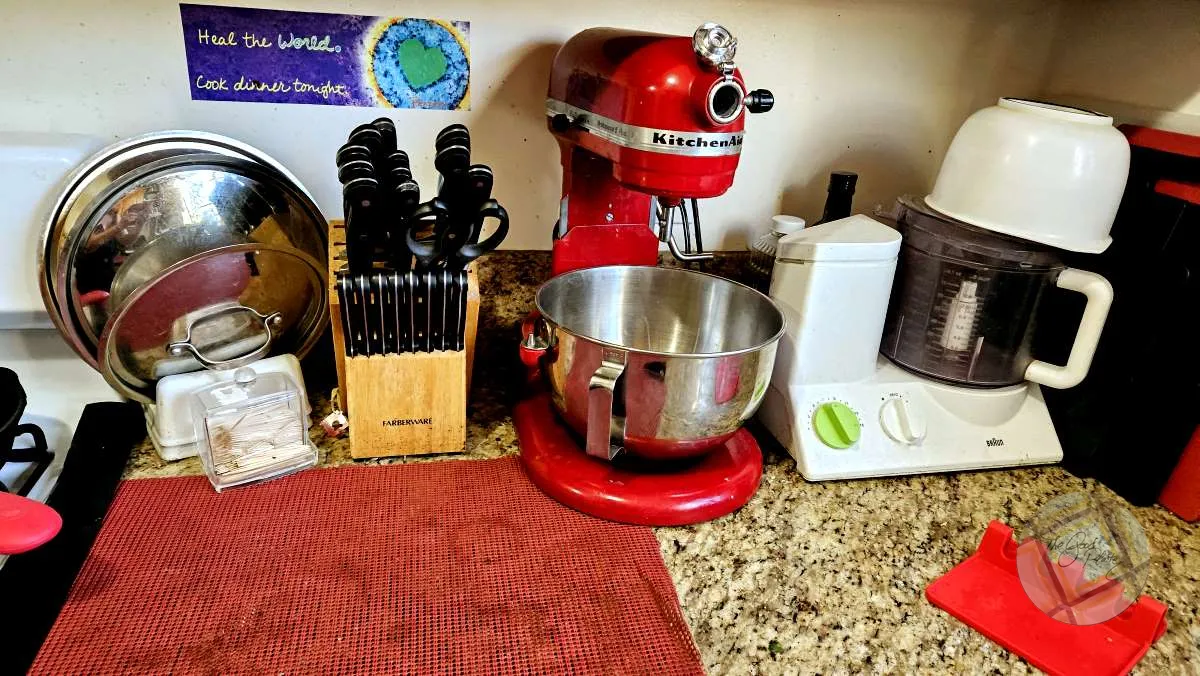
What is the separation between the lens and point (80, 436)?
784 millimetres

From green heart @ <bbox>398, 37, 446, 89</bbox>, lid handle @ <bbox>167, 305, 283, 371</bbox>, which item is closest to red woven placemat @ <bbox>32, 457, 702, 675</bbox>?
lid handle @ <bbox>167, 305, 283, 371</bbox>

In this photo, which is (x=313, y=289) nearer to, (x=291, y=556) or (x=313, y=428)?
(x=313, y=428)

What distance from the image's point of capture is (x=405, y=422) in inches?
30.9

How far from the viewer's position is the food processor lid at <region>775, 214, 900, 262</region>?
2.59 feet

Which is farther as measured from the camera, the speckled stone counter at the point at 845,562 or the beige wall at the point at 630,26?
the beige wall at the point at 630,26

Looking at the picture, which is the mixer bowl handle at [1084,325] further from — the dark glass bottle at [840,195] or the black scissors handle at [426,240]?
the black scissors handle at [426,240]

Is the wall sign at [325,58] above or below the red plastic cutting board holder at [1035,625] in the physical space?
above

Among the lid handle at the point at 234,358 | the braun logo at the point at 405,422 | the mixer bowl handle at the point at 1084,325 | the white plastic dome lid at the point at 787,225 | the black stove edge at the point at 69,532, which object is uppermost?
the white plastic dome lid at the point at 787,225

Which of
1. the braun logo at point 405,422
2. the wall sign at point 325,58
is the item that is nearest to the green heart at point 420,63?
A: the wall sign at point 325,58

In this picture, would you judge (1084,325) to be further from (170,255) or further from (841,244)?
(170,255)


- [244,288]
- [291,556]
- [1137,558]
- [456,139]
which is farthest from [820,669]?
[244,288]

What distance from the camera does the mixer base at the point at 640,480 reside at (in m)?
0.73

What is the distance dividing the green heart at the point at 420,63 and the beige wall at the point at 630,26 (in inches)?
1.4

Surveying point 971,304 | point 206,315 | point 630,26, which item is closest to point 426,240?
point 206,315
